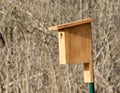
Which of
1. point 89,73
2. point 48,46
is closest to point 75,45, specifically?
point 89,73

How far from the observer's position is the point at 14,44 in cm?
365

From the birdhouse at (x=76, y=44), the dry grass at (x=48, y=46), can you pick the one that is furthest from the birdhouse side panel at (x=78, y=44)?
the dry grass at (x=48, y=46)

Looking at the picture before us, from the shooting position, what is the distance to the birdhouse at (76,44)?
8.55 feet

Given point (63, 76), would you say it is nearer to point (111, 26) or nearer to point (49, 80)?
point (49, 80)

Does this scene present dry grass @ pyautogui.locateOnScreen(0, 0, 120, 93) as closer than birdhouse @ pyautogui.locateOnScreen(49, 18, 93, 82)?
No

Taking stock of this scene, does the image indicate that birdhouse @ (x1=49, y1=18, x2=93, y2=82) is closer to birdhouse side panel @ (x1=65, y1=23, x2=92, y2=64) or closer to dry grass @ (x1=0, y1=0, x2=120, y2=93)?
birdhouse side panel @ (x1=65, y1=23, x2=92, y2=64)

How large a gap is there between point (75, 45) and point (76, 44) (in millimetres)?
10

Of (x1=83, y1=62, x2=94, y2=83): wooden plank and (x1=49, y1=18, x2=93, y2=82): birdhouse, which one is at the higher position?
(x1=49, y1=18, x2=93, y2=82): birdhouse

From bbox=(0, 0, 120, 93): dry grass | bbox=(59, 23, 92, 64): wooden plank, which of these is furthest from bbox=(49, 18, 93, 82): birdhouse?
bbox=(0, 0, 120, 93): dry grass

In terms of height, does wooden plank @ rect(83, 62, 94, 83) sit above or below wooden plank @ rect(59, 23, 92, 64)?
below

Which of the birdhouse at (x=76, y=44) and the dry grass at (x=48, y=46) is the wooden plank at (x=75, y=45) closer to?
the birdhouse at (x=76, y=44)

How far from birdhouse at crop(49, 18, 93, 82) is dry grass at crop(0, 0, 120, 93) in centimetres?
77

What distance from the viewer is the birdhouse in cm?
261

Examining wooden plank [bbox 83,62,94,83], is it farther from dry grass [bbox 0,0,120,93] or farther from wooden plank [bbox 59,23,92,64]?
dry grass [bbox 0,0,120,93]
